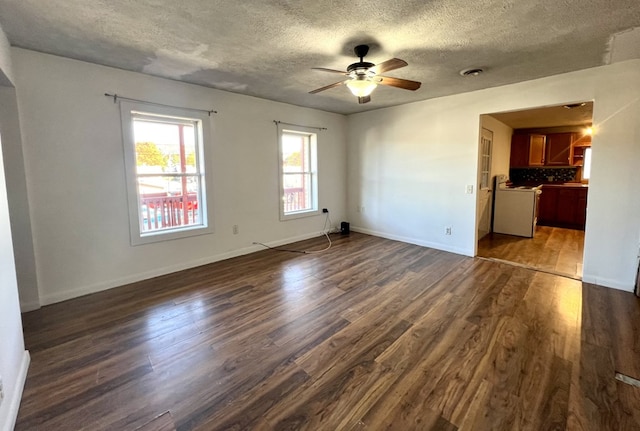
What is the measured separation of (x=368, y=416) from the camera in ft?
5.24

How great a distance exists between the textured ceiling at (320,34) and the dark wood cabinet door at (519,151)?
3942 millimetres

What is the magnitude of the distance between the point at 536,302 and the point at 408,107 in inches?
136

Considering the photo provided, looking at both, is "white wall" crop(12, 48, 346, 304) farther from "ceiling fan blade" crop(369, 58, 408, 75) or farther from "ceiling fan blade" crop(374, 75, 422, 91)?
"ceiling fan blade" crop(369, 58, 408, 75)

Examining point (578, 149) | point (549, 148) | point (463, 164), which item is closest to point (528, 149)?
point (549, 148)

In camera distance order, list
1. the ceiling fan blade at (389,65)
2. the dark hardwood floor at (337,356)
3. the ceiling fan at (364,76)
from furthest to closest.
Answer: the ceiling fan at (364,76) < the ceiling fan blade at (389,65) < the dark hardwood floor at (337,356)

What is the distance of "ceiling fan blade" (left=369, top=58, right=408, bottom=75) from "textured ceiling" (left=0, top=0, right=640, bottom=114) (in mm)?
247

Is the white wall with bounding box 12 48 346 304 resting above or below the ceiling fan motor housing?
below

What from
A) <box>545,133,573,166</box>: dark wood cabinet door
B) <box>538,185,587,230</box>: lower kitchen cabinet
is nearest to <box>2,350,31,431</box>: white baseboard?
<box>538,185,587,230</box>: lower kitchen cabinet

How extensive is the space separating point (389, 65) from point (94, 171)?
3.20 metres

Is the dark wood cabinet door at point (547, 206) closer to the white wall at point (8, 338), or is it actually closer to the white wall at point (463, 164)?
the white wall at point (463, 164)

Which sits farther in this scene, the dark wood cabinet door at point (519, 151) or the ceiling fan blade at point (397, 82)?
the dark wood cabinet door at point (519, 151)

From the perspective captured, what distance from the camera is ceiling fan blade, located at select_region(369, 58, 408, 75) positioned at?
229cm

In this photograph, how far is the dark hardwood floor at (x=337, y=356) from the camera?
161 centimetres

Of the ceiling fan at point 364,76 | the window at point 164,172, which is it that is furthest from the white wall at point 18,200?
the ceiling fan at point 364,76
